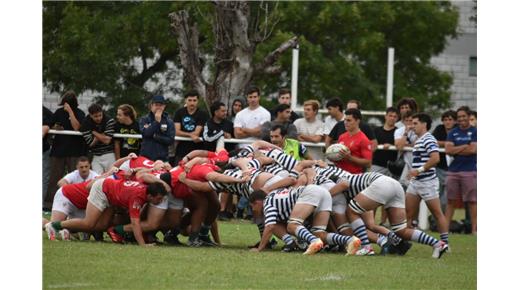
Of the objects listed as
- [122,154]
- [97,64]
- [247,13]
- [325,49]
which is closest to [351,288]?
[122,154]

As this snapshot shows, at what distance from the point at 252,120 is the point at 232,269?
22.6 feet

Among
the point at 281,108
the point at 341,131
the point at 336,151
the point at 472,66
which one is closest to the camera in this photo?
the point at 336,151

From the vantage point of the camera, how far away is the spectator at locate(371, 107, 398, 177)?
19172 millimetres

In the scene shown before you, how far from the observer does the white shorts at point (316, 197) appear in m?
14.3

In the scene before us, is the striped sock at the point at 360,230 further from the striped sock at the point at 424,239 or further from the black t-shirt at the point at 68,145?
the black t-shirt at the point at 68,145

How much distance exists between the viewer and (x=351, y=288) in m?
11.2

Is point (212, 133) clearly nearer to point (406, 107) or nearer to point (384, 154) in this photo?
point (384, 154)

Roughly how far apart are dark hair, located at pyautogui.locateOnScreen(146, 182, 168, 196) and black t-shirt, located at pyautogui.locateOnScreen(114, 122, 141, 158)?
431cm

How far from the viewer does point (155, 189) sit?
559 inches

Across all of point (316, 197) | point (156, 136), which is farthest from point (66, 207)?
point (316, 197)

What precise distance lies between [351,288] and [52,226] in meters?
4.60

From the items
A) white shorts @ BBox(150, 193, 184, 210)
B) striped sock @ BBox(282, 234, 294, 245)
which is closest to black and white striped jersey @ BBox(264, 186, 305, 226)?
striped sock @ BBox(282, 234, 294, 245)

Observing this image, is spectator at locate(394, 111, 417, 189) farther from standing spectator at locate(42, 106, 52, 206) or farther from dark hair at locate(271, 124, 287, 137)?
standing spectator at locate(42, 106, 52, 206)
